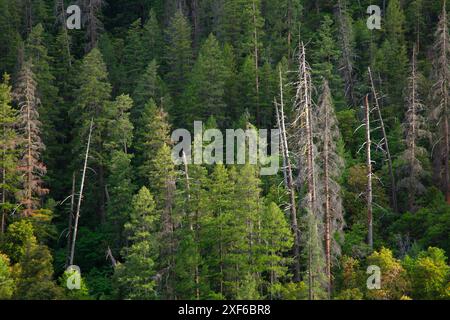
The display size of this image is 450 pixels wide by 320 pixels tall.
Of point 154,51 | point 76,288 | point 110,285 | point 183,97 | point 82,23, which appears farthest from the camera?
point 82,23

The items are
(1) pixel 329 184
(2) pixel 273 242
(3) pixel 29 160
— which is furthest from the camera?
(3) pixel 29 160

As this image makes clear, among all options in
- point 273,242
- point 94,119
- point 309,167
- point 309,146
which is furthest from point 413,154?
point 94,119

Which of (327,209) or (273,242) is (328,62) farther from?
(273,242)

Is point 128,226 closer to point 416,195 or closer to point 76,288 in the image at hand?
point 76,288

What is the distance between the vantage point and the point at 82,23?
77438 mm

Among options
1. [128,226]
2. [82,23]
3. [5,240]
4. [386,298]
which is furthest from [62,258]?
[82,23]

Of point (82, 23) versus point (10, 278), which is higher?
point (82, 23)

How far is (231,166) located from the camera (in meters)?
46.7

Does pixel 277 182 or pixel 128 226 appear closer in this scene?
pixel 128 226

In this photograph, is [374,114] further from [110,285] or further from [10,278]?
[10,278]

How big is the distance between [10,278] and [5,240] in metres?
6.57

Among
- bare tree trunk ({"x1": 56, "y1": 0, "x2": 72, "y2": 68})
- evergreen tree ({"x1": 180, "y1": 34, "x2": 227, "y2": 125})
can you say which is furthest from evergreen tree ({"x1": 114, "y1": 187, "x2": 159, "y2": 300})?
bare tree trunk ({"x1": 56, "y1": 0, "x2": 72, "y2": 68})
